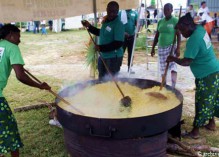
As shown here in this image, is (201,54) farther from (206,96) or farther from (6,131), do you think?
(6,131)

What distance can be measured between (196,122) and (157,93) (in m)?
0.94

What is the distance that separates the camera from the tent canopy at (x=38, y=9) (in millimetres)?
3383

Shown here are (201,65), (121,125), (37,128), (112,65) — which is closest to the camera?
(121,125)

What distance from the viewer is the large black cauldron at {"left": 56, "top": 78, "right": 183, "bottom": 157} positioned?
8.37 ft

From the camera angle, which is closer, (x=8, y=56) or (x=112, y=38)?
(x=8, y=56)

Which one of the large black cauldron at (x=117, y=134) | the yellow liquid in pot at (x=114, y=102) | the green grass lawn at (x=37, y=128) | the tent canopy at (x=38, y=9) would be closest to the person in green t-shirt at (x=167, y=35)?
the green grass lawn at (x=37, y=128)

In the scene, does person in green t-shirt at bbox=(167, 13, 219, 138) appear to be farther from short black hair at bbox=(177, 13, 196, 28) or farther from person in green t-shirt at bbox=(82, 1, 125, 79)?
person in green t-shirt at bbox=(82, 1, 125, 79)

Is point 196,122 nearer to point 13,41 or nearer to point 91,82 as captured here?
point 91,82

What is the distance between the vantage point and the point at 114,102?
3.16 meters

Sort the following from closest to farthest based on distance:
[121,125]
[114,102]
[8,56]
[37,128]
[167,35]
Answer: [121,125] → [8,56] → [114,102] → [37,128] → [167,35]

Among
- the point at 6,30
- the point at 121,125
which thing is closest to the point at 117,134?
the point at 121,125

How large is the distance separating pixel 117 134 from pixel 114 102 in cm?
64

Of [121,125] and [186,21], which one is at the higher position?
[186,21]

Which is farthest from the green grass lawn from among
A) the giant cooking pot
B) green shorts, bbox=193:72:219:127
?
the giant cooking pot
